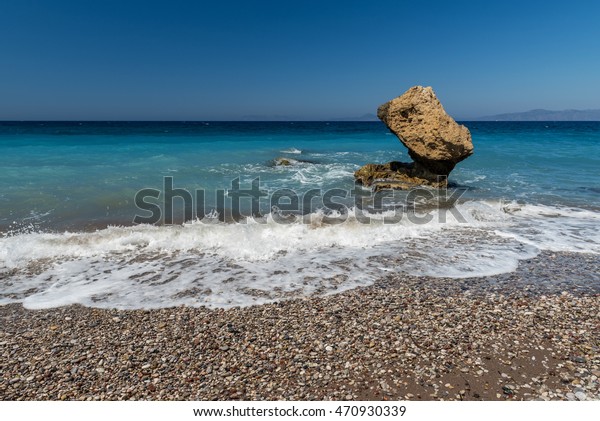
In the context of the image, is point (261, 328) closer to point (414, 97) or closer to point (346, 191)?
point (346, 191)

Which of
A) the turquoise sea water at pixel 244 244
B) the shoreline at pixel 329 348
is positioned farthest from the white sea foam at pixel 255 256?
the shoreline at pixel 329 348

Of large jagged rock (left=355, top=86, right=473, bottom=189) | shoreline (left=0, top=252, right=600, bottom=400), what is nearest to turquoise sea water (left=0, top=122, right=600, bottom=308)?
shoreline (left=0, top=252, right=600, bottom=400)

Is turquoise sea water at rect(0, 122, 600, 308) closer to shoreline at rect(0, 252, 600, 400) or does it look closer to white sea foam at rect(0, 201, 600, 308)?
white sea foam at rect(0, 201, 600, 308)

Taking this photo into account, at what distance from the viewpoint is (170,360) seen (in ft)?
14.6

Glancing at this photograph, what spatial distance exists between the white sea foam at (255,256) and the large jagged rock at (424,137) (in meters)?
4.45

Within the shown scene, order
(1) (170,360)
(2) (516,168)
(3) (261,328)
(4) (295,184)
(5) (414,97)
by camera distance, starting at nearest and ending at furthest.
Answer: (1) (170,360) < (3) (261,328) < (5) (414,97) < (4) (295,184) < (2) (516,168)

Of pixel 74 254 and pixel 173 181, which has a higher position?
pixel 173 181

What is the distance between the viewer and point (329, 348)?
462 cm

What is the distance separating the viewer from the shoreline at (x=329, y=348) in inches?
157

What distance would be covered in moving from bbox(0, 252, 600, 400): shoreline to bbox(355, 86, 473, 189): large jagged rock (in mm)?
9284

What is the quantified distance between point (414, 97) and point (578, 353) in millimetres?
12414

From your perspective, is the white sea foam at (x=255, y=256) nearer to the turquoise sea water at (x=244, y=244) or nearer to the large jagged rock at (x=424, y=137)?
the turquoise sea water at (x=244, y=244)

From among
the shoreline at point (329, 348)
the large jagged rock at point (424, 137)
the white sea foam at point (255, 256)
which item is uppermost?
the large jagged rock at point (424, 137)
